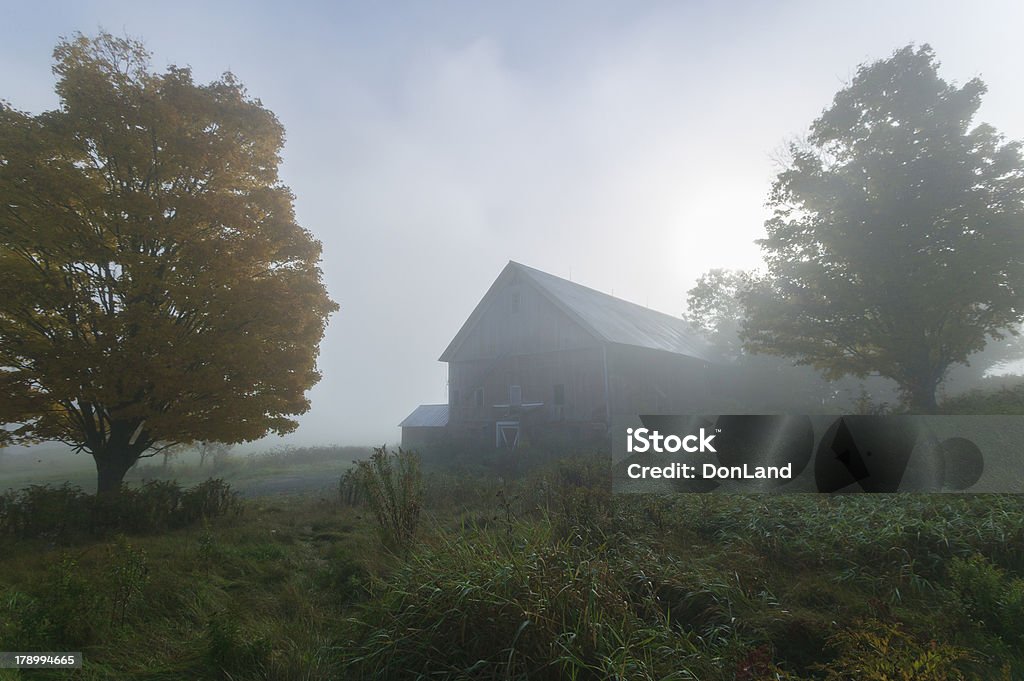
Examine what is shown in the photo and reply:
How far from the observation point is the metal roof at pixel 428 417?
29930 millimetres

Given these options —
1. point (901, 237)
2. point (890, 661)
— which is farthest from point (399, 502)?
point (901, 237)

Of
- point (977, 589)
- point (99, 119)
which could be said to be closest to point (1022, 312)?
point (977, 589)

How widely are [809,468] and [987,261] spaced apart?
25.7 ft

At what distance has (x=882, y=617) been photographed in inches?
160

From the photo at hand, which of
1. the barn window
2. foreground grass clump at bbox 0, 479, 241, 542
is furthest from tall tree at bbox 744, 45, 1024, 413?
foreground grass clump at bbox 0, 479, 241, 542

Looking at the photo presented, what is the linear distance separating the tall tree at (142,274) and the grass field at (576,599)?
2430 mm

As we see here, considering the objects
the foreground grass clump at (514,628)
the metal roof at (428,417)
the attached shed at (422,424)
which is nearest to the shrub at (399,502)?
the foreground grass clump at (514,628)

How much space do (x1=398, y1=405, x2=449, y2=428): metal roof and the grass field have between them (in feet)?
Result: 74.7

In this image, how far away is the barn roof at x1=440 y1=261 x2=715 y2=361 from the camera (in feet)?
72.5

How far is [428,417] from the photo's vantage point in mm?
31438

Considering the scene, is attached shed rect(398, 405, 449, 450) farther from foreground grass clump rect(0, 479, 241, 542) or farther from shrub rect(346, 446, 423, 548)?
shrub rect(346, 446, 423, 548)

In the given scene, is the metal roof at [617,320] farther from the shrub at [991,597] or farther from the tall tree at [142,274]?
the shrub at [991,597]

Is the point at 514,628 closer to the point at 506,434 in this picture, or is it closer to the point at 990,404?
the point at 990,404

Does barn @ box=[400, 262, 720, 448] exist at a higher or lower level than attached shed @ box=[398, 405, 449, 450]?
higher
